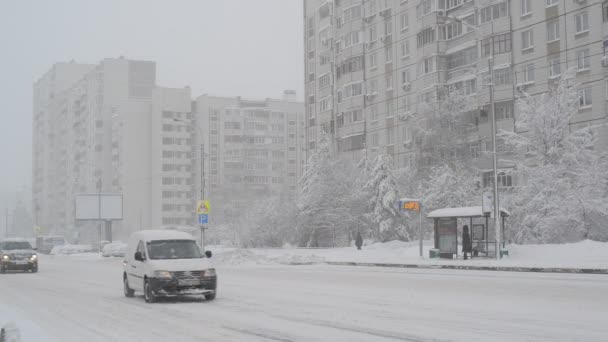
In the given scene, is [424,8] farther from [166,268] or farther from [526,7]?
[166,268]

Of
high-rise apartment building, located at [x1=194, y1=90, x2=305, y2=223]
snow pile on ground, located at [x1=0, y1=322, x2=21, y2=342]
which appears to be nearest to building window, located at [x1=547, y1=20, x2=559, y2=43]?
snow pile on ground, located at [x1=0, y1=322, x2=21, y2=342]

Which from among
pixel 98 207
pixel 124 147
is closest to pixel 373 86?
pixel 98 207

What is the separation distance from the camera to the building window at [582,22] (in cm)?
5228

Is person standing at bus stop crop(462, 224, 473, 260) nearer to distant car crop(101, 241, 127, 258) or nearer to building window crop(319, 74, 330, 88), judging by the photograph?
distant car crop(101, 241, 127, 258)

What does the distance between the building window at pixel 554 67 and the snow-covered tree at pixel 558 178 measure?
23.7 ft

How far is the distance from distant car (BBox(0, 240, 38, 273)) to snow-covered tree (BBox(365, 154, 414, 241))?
2905 centimetres

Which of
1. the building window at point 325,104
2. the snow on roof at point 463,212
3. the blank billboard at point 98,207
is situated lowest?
the snow on roof at point 463,212

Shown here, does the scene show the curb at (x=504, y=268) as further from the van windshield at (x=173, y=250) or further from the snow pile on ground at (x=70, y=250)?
the snow pile on ground at (x=70, y=250)

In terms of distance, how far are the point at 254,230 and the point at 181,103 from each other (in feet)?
259

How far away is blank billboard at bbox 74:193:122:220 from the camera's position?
9194 centimetres

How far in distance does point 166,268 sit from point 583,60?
43.2 metres

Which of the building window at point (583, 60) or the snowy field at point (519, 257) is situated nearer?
the snowy field at point (519, 257)

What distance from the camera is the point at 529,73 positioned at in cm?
5750

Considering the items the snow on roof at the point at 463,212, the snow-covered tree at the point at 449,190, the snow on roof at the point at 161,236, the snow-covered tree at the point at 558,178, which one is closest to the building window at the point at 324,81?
the snow-covered tree at the point at 449,190
